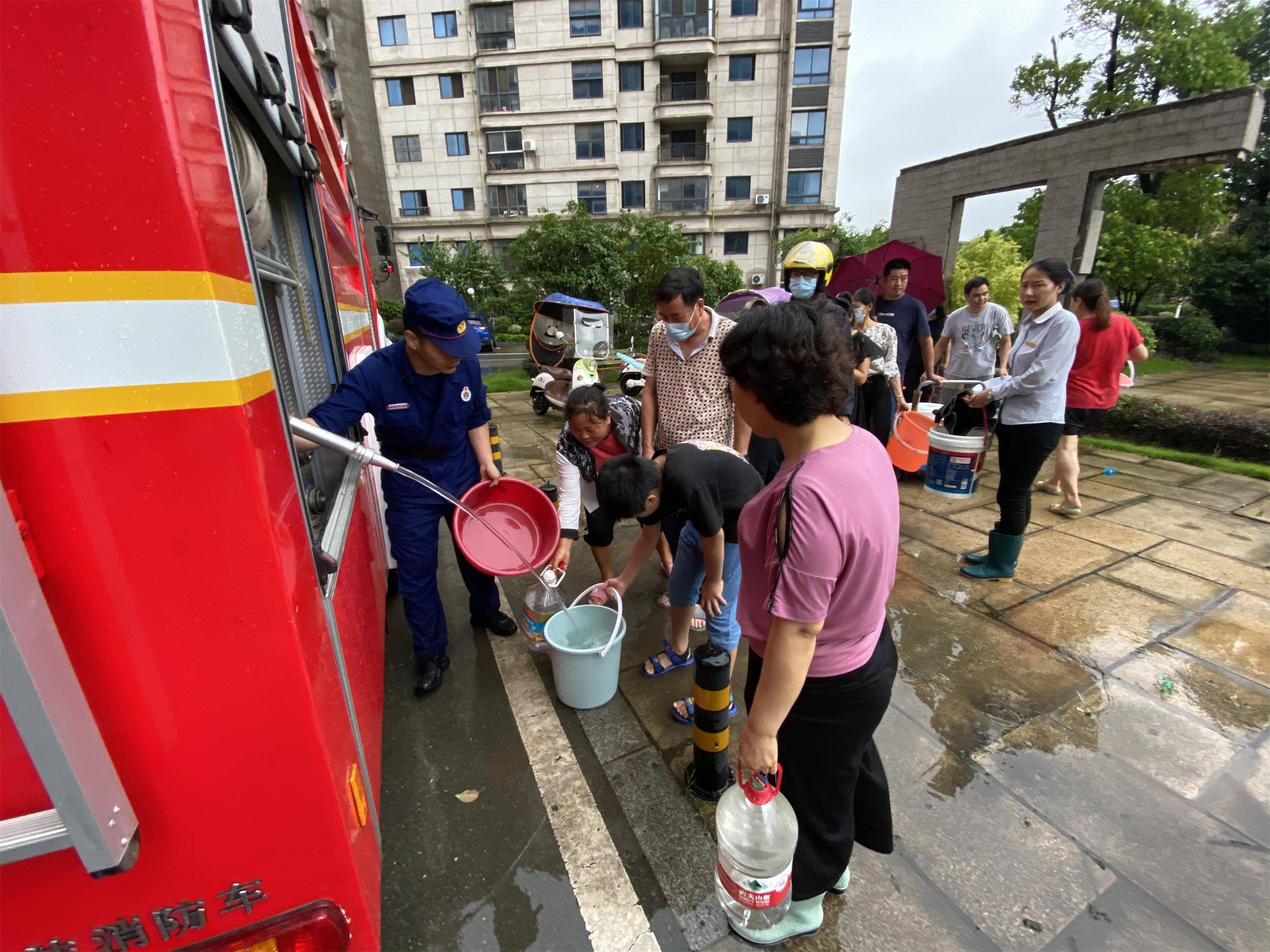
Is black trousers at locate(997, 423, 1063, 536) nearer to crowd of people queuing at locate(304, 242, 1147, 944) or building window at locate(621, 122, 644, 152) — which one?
crowd of people queuing at locate(304, 242, 1147, 944)

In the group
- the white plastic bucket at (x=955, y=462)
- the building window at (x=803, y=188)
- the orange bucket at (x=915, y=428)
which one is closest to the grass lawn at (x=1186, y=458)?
the orange bucket at (x=915, y=428)

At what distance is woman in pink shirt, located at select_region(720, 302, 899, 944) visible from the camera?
1.25 metres

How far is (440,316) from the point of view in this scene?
2.31 metres

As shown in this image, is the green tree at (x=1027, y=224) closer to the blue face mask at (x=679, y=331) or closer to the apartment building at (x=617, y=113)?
the apartment building at (x=617, y=113)

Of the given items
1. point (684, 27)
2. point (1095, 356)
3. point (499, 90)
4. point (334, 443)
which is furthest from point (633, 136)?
point (334, 443)

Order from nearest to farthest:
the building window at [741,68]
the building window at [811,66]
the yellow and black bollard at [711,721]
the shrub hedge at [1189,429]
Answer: the yellow and black bollard at [711,721]
the shrub hedge at [1189,429]
the building window at [811,66]
the building window at [741,68]

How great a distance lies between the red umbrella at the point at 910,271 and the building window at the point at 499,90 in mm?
25672

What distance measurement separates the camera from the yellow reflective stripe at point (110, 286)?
0.74 m

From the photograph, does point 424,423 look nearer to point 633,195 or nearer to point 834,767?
point 834,767

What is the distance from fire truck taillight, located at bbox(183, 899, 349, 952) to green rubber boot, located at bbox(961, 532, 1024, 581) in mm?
3951

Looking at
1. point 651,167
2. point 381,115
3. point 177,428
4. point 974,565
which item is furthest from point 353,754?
point 381,115

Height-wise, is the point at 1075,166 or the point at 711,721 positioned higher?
the point at 1075,166

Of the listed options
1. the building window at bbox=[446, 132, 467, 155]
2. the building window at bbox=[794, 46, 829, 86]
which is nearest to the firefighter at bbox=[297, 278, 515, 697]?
the building window at bbox=[794, 46, 829, 86]

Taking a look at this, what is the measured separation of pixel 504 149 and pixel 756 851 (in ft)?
101
